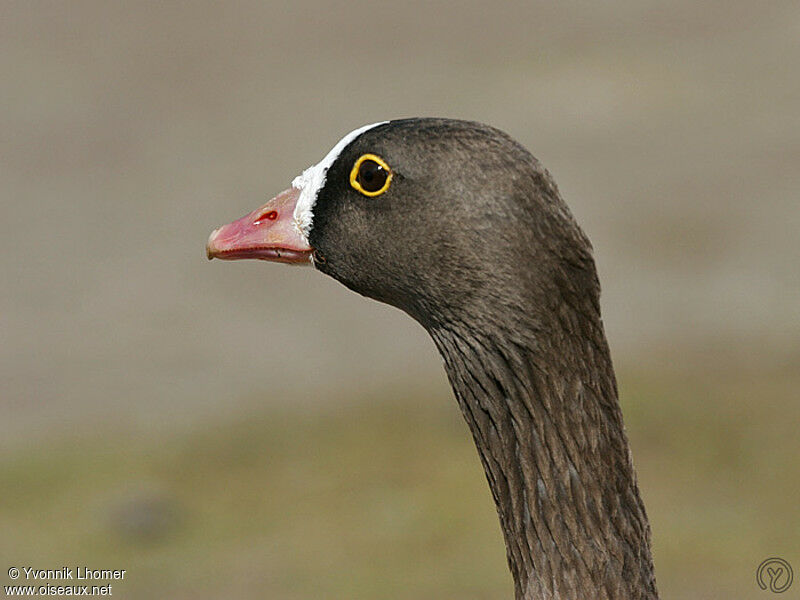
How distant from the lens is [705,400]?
7.41 metres

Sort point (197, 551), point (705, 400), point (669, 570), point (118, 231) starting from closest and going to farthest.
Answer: point (669, 570) < point (197, 551) < point (705, 400) < point (118, 231)

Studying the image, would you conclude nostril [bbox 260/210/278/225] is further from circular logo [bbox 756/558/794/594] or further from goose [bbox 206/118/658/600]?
circular logo [bbox 756/558/794/594]

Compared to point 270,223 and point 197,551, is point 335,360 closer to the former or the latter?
point 197,551

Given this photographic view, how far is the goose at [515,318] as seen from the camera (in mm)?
2963

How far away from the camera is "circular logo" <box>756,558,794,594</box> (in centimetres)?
616

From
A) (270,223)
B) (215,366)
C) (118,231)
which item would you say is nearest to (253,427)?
(215,366)

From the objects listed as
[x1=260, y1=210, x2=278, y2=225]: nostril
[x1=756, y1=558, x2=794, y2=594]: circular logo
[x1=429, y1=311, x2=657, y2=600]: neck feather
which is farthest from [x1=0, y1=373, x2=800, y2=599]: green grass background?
[x1=260, y1=210, x2=278, y2=225]: nostril

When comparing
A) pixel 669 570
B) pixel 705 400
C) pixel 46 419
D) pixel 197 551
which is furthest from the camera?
pixel 46 419

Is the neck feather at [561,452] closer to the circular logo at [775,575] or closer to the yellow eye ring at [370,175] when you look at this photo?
the yellow eye ring at [370,175]

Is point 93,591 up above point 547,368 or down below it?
below

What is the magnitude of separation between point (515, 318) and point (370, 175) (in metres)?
0.51

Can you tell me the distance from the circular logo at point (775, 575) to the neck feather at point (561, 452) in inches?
127

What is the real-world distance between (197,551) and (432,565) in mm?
1269

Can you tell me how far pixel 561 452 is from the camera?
311cm
